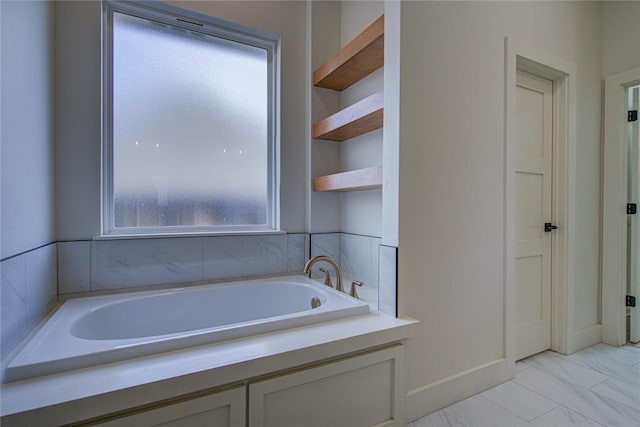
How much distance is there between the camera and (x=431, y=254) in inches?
61.2

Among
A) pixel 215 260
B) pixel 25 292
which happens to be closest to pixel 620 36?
pixel 215 260

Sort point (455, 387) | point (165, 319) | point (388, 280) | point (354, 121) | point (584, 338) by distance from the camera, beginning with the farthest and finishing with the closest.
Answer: point (584, 338) < point (354, 121) < point (165, 319) < point (455, 387) < point (388, 280)

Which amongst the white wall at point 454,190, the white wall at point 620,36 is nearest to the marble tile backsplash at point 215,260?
the white wall at point 454,190

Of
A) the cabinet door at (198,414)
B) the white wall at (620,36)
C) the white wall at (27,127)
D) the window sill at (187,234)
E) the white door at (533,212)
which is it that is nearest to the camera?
the cabinet door at (198,414)

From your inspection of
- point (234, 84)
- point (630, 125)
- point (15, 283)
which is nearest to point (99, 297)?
point (15, 283)

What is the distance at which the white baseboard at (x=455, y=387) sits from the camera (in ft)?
4.87

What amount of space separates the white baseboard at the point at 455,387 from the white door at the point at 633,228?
1.29 metres

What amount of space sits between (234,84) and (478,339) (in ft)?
7.51

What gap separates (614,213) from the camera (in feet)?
7.40

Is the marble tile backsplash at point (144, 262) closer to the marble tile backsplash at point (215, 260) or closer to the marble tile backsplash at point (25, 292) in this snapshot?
the marble tile backsplash at point (215, 260)

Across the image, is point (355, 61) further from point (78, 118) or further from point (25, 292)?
point (25, 292)

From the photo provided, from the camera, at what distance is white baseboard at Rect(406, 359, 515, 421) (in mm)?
1485

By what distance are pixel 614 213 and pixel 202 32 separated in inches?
127

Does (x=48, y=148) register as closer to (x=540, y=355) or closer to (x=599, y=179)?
(x=540, y=355)
